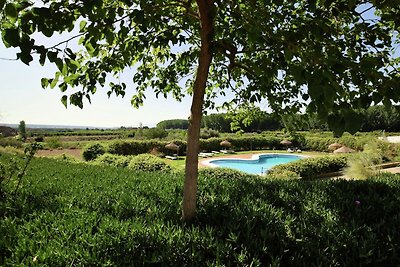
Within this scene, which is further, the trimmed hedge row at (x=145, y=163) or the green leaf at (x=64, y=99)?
the trimmed hedge row at (x=145, y=163)

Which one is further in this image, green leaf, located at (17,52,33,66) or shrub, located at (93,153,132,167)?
shrub, located at (93,153,132,167)

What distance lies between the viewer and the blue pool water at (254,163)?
2507 centimetres

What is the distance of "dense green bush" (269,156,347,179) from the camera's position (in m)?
17.4

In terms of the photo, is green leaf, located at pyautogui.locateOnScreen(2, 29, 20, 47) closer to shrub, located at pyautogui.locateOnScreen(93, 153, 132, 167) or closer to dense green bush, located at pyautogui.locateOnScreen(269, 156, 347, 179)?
dense green bush, located at pyautogui.locateOnScreen(269, 156, 347, 179)

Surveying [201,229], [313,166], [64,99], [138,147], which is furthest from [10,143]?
[201,229]

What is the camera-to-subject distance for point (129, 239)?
292cm

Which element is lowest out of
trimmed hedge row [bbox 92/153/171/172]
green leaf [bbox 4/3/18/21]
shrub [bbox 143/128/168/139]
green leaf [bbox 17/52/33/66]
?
trimmed hedge row [bbox 92/153/171/172]

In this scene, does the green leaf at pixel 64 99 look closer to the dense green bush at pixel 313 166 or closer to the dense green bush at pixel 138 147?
the dense green bush at pixel 313 166

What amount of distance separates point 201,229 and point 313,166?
16218 millimetres

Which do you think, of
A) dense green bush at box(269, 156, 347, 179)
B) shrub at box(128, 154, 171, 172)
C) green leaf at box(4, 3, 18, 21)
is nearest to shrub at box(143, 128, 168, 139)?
shrub at box(128, 154, 171, 172)

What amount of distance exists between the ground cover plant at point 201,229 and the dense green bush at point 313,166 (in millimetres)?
12149

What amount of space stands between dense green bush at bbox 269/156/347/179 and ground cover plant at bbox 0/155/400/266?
12149 millimetres

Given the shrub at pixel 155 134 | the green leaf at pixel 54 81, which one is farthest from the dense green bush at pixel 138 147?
the green leaf at pixel 54 81

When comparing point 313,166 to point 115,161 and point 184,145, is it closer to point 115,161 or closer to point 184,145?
point 115,161
